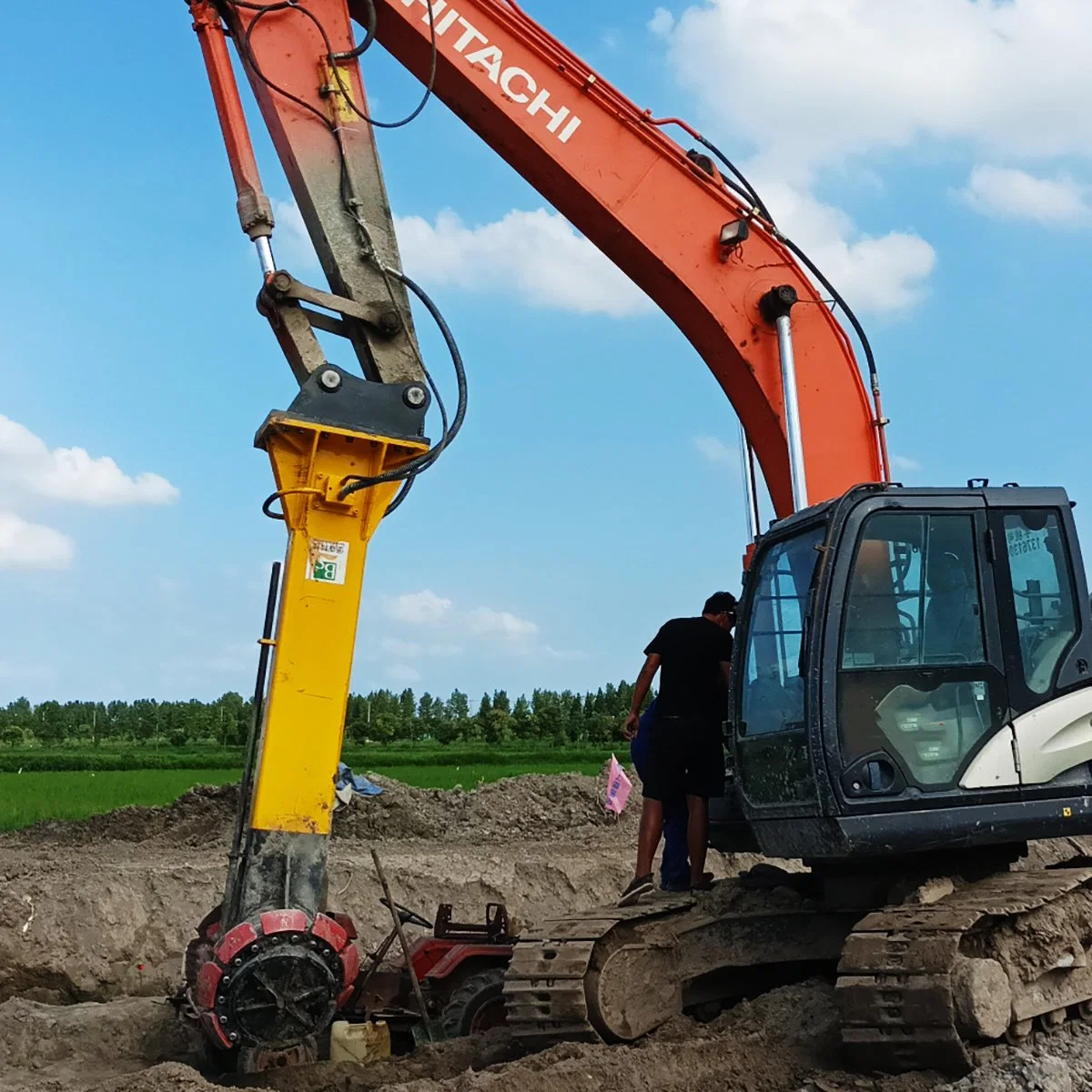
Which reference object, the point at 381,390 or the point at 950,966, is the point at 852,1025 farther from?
the point at 381,390

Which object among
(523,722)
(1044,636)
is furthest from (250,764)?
(523,722)

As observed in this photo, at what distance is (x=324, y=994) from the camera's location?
562 cm

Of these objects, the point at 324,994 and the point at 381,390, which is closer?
the point at 324,994

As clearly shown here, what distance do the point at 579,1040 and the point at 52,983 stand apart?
19.8 feet

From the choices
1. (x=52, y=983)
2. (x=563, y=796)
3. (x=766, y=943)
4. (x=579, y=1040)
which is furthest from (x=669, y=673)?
(x=563, y=796)

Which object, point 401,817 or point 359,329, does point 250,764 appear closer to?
point 359,329

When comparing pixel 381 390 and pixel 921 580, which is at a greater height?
pixel 381 390

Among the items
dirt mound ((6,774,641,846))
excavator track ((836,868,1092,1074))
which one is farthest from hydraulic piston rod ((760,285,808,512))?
dirt mound ((6,774,641,846))

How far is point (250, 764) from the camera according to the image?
236 inches

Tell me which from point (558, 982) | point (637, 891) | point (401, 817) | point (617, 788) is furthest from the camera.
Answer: point (401, 817)

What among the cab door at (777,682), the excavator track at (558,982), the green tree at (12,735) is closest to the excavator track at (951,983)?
the cab door at (777,682)

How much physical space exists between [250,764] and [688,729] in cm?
233

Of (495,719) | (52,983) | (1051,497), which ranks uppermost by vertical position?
(495,719)

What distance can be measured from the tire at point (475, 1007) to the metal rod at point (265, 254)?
356 centimetres
